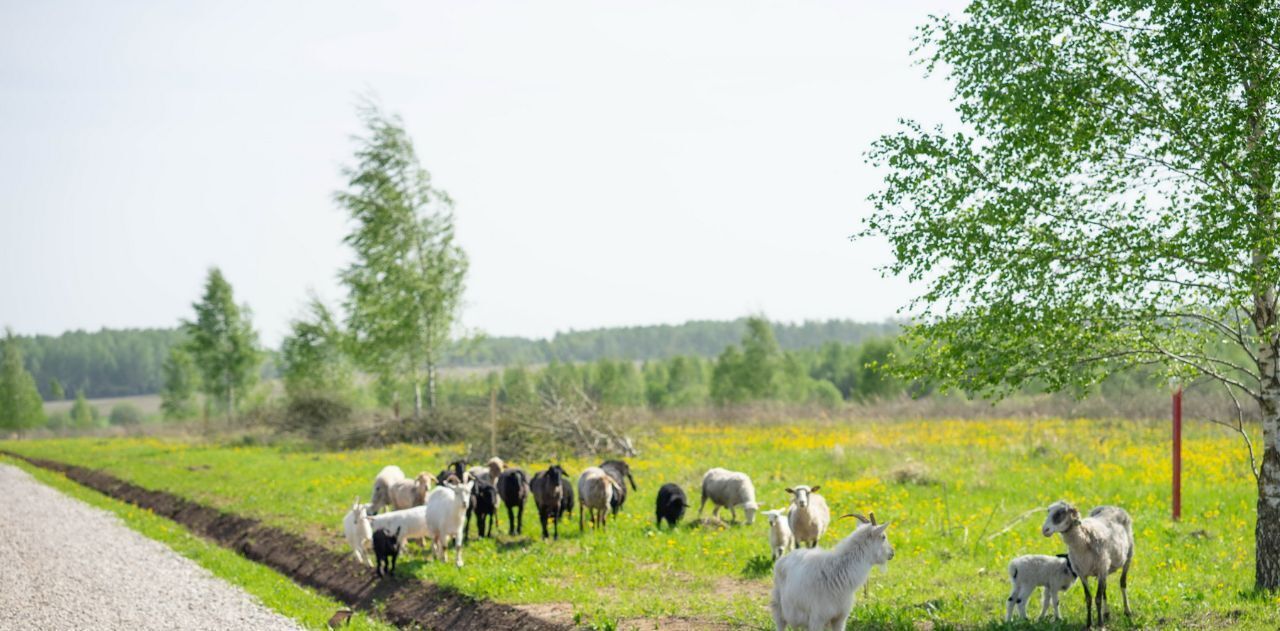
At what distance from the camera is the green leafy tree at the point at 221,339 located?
246 ft

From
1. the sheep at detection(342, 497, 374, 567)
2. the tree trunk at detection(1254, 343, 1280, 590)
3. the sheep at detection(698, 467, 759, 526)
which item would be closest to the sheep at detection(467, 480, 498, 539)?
the sheep at detection(342, 497, 374, 567)

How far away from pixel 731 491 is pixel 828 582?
9.06m

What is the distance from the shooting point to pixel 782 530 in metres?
15.2

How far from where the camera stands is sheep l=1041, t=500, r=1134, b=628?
10727mm

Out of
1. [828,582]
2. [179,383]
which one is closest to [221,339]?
[179,383]

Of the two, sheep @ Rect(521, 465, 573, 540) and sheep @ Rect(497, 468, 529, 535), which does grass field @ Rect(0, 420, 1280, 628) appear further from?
sheep @ Rect(497, 468, 529, 535)

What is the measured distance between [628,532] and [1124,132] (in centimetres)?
1127

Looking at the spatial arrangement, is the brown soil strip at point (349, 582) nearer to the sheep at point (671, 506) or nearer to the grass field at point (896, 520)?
the grass field at point (896, 520)

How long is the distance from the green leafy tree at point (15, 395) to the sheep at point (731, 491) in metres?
98.4

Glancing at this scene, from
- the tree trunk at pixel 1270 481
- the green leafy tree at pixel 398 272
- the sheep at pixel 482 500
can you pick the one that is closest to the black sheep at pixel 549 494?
the sheep at pixel 482 500

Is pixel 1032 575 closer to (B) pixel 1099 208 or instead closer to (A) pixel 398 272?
(B) pixel 1099 208

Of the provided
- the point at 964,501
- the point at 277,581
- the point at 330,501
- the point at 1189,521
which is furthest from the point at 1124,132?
the point at 330,501

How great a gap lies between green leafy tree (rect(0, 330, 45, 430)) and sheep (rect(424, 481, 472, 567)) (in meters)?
97.1

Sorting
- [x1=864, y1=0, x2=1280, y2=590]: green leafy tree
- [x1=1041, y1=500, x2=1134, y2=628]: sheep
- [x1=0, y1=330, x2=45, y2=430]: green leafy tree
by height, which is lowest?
[x1=0, y1=330, x2=45, y2=430]: green leafy tree
